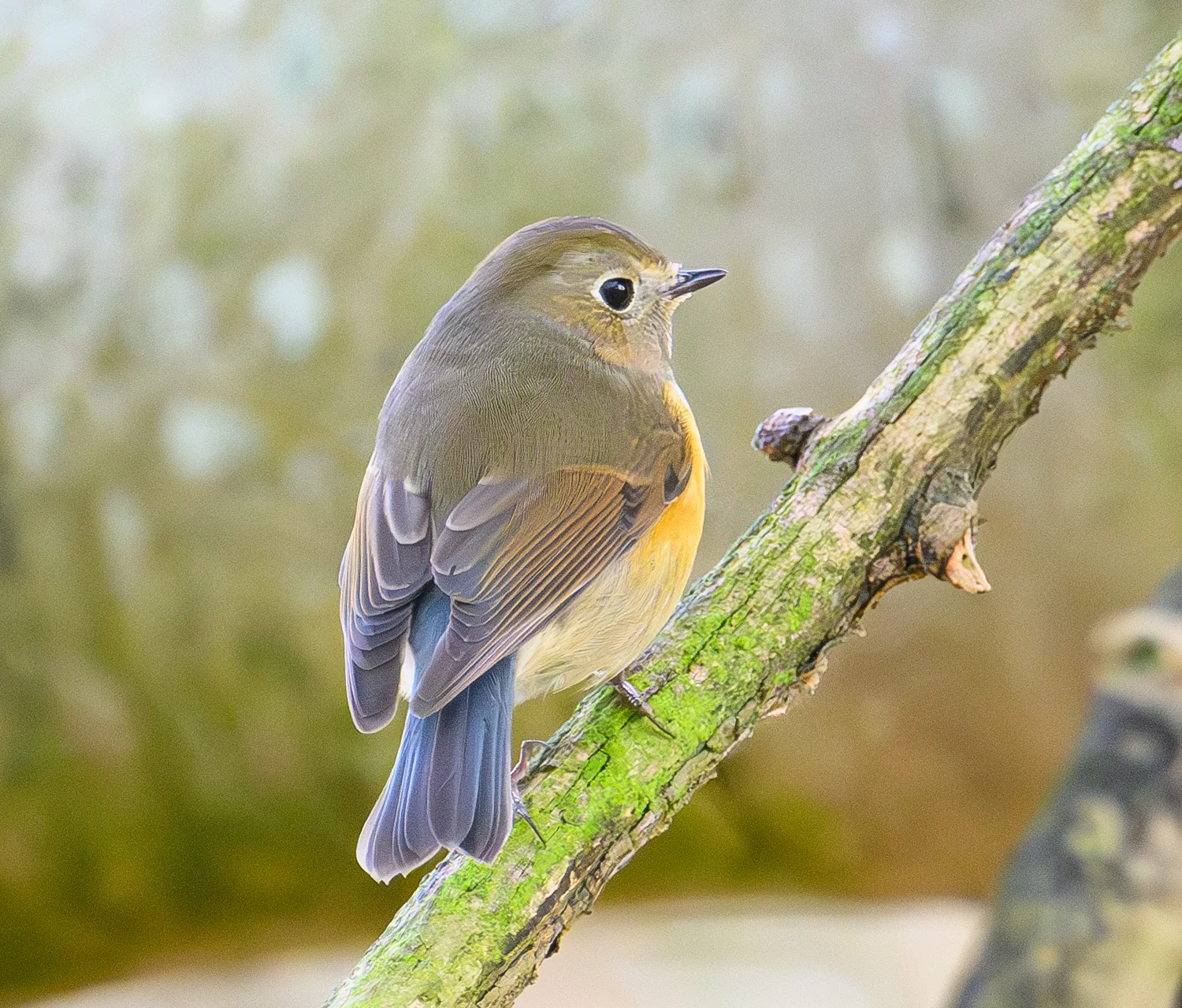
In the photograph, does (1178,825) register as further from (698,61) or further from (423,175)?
(423,175)

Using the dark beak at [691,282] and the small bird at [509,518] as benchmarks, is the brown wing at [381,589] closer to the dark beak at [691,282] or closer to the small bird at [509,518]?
the small bird at [509,518]

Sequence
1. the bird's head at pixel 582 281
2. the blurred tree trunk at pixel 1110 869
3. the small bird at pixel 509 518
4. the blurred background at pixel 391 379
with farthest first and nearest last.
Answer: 1. the blurred background at pixel 391 379
2. the blurred tree trunk at pixel 1110 869
3. the bird's head at pixel 582 281
4. the small bird at pixel 509 518

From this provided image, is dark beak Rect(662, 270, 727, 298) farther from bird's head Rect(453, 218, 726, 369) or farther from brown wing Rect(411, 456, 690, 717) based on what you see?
brown wing Rect(411, 456, 690, 717)

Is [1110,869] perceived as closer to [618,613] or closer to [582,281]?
[618,613]

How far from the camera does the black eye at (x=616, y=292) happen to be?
73.7 inches

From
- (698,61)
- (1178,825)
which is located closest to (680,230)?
(698,61)

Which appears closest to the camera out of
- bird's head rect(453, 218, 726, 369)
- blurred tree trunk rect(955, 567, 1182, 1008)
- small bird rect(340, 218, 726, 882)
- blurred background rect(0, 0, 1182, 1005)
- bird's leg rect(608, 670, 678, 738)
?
small bird rect(340, 218, 726, 882)

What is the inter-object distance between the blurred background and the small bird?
1200 millimetres

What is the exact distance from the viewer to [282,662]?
9.99 ft

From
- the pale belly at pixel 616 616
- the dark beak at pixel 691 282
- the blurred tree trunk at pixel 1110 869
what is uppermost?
the dark beak at pixel 691 282

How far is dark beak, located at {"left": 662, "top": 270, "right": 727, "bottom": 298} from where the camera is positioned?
1.92 meters

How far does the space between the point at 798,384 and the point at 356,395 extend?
105 centimetres

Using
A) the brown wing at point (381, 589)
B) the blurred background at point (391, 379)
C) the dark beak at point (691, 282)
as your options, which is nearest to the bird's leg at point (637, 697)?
the brown wing at point (381, 589)

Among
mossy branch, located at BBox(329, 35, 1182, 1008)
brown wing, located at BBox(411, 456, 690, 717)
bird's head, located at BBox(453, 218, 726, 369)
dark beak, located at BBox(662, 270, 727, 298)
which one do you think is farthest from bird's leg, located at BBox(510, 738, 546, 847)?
dark beak, located at BBox(662, 270, 727, 298)
